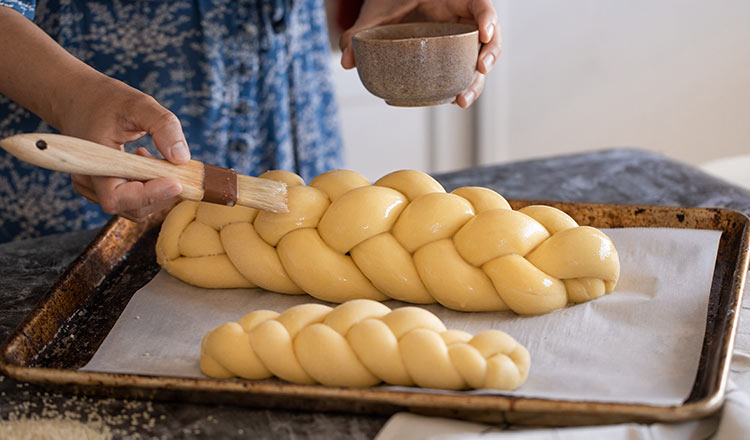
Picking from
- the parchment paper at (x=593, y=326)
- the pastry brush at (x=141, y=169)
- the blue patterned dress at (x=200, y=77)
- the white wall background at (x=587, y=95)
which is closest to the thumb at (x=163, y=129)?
the pastry brush at (x=141, y=169)

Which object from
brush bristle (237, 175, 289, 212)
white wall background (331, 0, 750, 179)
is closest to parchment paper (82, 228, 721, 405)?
brush bristle (237, 175, 289, 212)

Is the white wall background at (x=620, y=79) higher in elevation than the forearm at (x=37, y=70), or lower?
lower

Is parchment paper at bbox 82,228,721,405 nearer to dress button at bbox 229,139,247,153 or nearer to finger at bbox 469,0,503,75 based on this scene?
finger at bbox 469,0,503,75

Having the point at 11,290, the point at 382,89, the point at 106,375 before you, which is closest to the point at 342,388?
the point at 106,375

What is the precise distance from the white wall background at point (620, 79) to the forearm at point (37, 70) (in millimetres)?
2220

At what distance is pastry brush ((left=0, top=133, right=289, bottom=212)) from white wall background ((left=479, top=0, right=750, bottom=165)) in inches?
88.0

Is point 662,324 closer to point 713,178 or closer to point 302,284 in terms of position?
point 302,284

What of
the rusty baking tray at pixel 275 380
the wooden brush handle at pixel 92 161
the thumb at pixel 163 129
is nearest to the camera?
the rusty baking tray at pixel 275 380

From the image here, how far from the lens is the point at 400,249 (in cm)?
106

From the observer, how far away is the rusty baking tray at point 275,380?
77cm

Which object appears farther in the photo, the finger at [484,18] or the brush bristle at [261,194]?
the finger at [484,18]

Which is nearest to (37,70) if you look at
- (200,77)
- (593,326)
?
(200,77)

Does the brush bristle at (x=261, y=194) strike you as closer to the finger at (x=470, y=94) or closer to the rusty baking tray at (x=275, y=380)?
the rusty baking tray at (x=275, y=380)

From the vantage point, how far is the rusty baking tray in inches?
30.3
